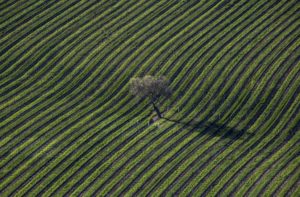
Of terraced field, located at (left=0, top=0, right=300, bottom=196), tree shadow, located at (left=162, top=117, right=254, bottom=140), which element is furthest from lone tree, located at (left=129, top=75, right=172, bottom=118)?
tree shadow, located at (left=162, top=117, right=254, bottom=140)

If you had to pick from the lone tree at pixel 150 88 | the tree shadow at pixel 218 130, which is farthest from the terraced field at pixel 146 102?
the lone tree at pixel 150 88

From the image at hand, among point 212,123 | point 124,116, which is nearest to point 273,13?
point 212,123

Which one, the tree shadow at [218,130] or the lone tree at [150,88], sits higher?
the lone tree at [150,88]

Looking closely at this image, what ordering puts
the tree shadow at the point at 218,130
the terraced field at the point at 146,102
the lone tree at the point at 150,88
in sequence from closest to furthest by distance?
1. the terraced field at the point at 146,102
2. the tree shadow at the point at 218,130
3. the lone tree at the point at 150,88

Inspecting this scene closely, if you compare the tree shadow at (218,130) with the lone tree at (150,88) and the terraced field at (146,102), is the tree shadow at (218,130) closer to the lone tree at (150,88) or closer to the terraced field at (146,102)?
the terraced field at (146,102)

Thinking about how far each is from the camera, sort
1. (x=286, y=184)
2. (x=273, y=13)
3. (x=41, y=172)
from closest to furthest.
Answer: (x=286, y=184), (x=41, y=172), (x=273, y=13)

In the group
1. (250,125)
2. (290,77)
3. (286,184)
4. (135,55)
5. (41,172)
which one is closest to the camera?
(286,184)

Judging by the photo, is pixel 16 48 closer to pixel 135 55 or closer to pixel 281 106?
pixel 135 55
